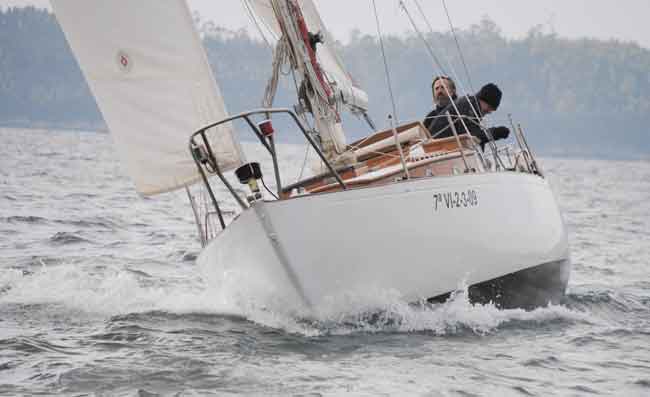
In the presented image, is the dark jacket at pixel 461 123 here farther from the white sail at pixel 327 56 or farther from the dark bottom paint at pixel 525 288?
the dark bottom paint at pixel 525 288

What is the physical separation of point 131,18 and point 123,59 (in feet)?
0.89

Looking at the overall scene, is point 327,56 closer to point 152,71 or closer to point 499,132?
point 499,132

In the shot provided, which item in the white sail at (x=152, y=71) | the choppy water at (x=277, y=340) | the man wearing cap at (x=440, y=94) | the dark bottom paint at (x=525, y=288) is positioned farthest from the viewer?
the man wearing cap at (x=440, y=94)

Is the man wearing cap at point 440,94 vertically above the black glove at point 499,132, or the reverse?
the man wearing cap at point 440,94

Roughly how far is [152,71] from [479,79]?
158 m

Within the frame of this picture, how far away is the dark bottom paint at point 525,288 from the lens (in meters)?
6.00

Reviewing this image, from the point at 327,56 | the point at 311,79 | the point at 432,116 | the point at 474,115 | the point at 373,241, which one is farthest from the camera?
the point at 327,56

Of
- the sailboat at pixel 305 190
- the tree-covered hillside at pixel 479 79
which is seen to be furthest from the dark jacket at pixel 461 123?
the tree-covered hillside at pixel 479 79

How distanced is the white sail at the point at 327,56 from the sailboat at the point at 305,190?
1.93ft

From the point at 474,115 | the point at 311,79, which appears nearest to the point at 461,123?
the point at 474,115

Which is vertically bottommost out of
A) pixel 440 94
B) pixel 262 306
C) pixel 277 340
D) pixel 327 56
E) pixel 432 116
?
pixel 277 340

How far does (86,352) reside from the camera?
466 cm

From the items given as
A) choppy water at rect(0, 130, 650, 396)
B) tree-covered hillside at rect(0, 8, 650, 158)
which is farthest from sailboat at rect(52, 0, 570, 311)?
tree-covered hillside at rect(0, 8, 650, 158)

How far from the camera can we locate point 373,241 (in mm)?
5148
